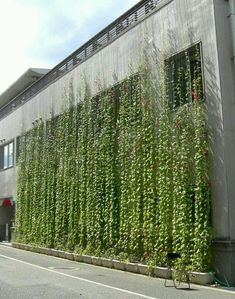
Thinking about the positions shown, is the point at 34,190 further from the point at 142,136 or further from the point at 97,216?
the point at 142,136

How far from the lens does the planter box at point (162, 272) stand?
1397 cm

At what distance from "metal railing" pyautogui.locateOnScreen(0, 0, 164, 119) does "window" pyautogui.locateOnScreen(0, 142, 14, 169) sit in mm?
3655

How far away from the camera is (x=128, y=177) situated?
17.0 metres

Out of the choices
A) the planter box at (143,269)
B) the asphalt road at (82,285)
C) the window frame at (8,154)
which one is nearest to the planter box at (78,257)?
the asphalt road at (82,285)

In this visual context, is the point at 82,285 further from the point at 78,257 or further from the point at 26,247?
the point at 26,247

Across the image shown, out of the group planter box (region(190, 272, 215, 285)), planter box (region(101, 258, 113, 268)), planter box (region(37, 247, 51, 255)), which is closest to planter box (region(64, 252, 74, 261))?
planter box (region(37, 247, 51, 255))

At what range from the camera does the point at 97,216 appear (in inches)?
738

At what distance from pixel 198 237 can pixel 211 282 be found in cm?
121

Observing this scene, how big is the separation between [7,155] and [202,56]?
20182mm

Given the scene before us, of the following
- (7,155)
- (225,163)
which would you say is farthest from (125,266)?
(7,155)

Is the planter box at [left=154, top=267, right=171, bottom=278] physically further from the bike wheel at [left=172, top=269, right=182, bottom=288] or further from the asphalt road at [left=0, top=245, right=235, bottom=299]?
the bike wheel at [left=172, top=269, right=182, bottom=288]

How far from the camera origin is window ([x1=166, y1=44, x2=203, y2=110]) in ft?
47.6

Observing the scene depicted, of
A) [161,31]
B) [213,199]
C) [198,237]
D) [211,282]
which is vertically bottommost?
[211,282]

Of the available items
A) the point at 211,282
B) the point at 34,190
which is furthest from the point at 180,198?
the point at 34,190
